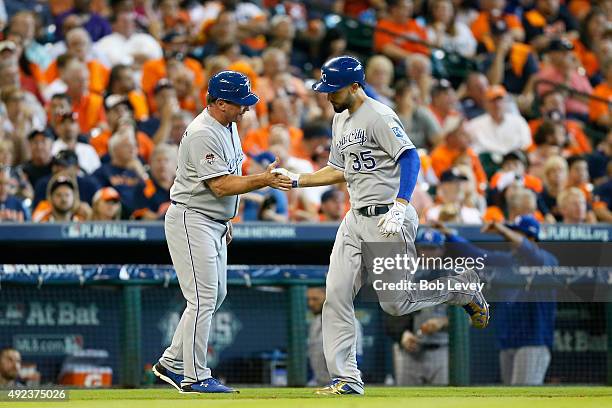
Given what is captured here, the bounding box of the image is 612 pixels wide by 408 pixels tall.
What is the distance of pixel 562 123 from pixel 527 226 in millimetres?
3973

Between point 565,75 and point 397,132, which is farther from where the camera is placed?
point 565,75

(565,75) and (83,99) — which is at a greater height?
(565,75)

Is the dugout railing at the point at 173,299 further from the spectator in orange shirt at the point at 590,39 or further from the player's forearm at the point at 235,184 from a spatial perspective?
the spectator in orange shirt at the point at 590,39

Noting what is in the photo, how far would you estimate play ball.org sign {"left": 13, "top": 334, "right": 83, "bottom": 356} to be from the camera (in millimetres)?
9367

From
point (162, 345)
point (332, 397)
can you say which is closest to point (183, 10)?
point (162, 345)

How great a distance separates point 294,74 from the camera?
1384 centimetres

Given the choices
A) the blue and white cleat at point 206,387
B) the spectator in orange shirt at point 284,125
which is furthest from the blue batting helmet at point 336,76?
the spectator in orange shirt at point 284,125

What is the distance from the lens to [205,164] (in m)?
7.16

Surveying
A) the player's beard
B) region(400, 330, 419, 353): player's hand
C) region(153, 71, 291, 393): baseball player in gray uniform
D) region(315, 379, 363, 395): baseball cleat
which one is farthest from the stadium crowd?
region(315, 379, 363, 395): baseball cleat

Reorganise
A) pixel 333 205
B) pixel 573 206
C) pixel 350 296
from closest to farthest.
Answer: pixel 350 296
pixel 333 205
pixel 573 206

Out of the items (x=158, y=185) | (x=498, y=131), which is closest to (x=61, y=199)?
(x=158, y=185)

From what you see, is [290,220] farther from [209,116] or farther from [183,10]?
[183,10]

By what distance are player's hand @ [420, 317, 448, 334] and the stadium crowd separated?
0.88 m

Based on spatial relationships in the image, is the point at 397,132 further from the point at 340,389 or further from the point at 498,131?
the point at 498,131
